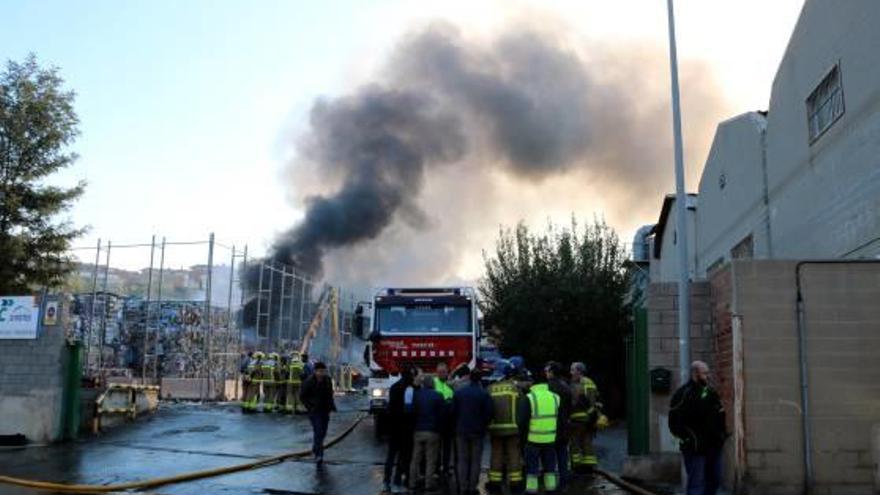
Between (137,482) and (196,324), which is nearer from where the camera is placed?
(137,482)

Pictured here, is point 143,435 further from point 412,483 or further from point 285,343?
point 285,343

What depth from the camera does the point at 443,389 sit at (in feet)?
33.8

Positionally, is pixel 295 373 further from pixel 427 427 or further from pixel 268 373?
pixel 427 427

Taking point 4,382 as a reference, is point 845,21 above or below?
above

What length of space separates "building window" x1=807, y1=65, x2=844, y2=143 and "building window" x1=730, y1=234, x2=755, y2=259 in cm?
490

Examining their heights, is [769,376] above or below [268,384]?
above

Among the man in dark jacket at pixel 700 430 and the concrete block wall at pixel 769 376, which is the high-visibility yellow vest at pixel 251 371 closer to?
the concrete block wall at pixel 769 376

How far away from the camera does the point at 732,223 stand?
69.5 feet

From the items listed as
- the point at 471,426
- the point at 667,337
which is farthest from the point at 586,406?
the point at 471,426

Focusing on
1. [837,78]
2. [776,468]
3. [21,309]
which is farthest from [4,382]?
[837,78]

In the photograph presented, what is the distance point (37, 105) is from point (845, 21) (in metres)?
17.9

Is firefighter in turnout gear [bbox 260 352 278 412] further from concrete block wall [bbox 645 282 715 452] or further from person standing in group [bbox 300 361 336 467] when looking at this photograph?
concrete block wall [bbox 645 282 715 452]

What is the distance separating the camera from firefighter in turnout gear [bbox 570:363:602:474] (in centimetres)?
1109

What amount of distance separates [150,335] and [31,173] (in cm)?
817
